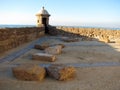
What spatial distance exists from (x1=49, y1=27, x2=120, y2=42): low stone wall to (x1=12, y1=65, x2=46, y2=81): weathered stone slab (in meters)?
14.0

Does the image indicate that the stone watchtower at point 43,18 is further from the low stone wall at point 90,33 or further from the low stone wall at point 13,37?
the low stone wall at point 13,37

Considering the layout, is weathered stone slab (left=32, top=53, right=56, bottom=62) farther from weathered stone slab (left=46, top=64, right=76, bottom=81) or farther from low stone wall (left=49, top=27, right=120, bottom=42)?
low stone wall (left=49, top=27, right=120, bottom=42)

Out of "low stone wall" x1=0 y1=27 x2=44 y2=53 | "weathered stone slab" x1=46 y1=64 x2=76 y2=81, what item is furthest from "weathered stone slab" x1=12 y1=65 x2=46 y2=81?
"low stone wall" x1=0 y1=27 x2=44 y2=53

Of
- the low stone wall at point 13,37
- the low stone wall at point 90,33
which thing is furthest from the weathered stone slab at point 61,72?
the low stone wall at point 90,33

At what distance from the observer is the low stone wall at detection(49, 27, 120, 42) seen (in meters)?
20.6

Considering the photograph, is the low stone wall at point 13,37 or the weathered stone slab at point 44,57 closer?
the weathered stone slab at point 44,57

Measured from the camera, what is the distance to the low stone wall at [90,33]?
2057 cm

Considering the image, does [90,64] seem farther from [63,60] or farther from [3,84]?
[3,84]

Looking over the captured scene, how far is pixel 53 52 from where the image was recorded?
10.9m

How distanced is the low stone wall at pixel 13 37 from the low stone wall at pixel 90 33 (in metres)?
5.56

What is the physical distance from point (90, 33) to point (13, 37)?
406 inches

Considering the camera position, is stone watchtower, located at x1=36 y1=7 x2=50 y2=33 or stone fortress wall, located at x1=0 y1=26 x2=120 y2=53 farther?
stone watchtower, located at x1=36 y1=7 x2=50 y2=33

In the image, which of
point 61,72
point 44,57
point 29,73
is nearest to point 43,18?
point 44,57

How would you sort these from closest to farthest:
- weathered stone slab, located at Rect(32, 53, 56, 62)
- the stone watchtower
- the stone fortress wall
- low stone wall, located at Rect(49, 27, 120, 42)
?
weathered stone slab, located at Rect(32, 53, 56, 62) < the stone fortress wall < low stone wall, located at Rect(49, 27, 120, 42) < the stone watchtower
